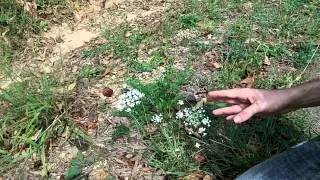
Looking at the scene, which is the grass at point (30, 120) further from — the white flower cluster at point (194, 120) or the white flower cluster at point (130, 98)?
the white flower cluster at point (194, 120)

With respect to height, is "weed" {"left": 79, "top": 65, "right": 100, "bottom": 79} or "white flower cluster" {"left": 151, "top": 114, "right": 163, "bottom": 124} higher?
"white flower cluster" {"left": 151, "top": 114, "right": 163, "bottom": 124}

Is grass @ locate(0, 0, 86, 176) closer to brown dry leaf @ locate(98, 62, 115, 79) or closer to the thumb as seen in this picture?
brown dry leaf @ locate(98, 62, 115, 79)

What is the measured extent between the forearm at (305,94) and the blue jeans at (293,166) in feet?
1.09

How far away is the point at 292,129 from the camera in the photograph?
10.0ft

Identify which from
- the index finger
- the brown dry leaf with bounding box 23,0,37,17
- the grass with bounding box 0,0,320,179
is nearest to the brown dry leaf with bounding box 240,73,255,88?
the grass with bounding box 0,0,320,179

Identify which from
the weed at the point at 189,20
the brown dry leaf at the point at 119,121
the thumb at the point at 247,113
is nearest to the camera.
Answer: the thumb at the point at 247,113

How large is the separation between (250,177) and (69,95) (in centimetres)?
157

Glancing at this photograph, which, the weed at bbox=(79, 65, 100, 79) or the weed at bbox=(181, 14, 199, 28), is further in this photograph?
the weed at bbox=(181, 14, 199, 28)

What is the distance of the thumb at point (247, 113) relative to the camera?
203 cm

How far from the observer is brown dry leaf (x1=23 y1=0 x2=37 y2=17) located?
13.9 feet

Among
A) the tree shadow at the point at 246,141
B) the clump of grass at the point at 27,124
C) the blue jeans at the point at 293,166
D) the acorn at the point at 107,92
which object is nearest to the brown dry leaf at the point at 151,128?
the tree shadow at the point at 246,141

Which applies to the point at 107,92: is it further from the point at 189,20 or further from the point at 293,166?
the point at 293,166

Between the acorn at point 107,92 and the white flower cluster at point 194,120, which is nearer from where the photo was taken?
the white flower cluster at point 194,120

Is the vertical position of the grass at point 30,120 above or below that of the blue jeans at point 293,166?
below
